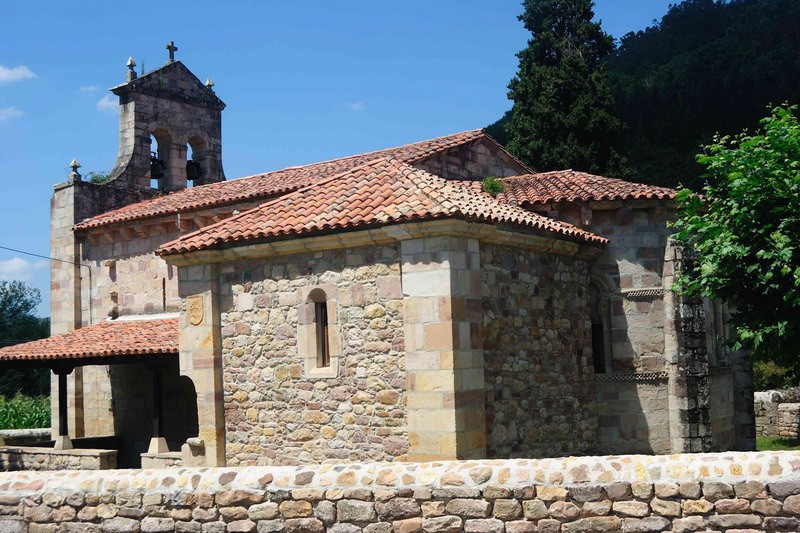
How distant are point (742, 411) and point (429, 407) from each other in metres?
8.01

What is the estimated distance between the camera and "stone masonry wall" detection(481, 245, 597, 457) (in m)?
11.8

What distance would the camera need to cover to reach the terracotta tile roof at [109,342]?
16441 mm

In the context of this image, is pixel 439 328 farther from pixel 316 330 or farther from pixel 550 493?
pixel 550 493

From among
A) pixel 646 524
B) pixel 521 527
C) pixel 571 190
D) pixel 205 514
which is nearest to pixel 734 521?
pixel 646 524

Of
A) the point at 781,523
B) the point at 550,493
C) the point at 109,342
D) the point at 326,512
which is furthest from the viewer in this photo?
the point at 109,342

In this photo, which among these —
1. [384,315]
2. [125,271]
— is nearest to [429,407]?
[384,315]

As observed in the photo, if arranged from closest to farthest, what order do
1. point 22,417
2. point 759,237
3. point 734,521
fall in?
point 734,521
point 759,237
point 22,417

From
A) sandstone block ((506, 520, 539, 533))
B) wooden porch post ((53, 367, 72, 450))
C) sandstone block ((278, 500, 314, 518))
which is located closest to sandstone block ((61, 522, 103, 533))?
sandstone block ((278, 500, 314, 518))

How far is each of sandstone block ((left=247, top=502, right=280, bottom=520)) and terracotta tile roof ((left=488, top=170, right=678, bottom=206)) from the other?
26.9 feet

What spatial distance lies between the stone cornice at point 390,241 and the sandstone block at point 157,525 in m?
4.87

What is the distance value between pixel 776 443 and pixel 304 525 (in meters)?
16.3

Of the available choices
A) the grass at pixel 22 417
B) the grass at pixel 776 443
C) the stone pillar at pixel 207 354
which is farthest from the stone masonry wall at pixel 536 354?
the grass at pixel 22 417

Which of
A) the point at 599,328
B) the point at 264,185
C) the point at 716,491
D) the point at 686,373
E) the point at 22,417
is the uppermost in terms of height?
the point at 264,185

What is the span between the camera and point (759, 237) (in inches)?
476
